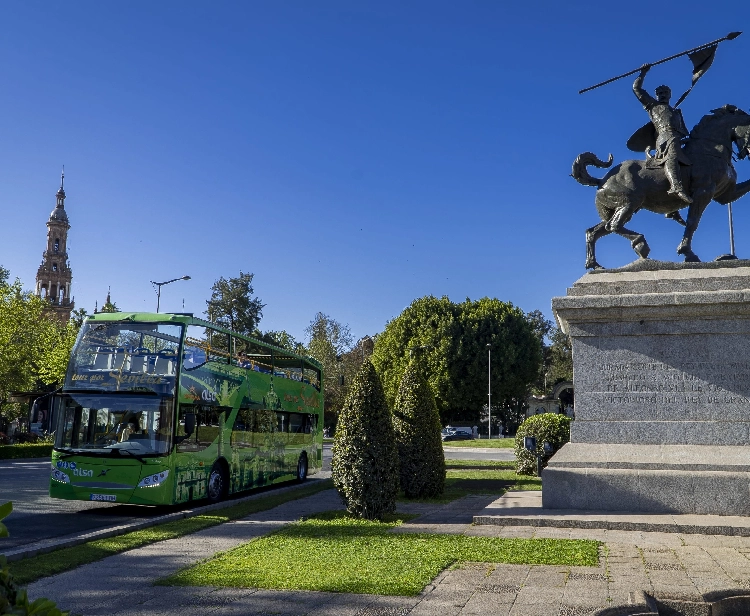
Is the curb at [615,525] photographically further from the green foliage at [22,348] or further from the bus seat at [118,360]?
the green foliage at [22,348]

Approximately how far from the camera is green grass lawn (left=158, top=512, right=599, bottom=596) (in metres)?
6.67

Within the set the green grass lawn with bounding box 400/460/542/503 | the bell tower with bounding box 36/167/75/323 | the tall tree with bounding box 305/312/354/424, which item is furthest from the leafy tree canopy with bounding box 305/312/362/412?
the bell tower with bounding box 36/167/75/323

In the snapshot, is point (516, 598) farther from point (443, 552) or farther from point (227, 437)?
point (227, 437)

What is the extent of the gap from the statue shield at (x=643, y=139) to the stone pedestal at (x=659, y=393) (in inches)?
94.7

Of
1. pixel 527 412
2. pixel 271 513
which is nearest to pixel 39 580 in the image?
pixel 271 513

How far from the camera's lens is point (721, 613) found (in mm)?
5281

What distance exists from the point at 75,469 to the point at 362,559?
837 cm

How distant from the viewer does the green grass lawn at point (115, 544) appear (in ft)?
25.5

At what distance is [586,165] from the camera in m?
12.2

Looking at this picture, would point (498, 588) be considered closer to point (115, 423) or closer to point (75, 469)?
point (115, 423)

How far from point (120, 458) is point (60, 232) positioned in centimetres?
8962

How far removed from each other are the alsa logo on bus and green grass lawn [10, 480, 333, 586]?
257 centimetres

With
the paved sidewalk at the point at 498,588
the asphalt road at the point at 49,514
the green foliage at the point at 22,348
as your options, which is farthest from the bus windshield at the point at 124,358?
the green foliage at the point at 22,348

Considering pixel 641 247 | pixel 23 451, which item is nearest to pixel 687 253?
pixel 641 247
